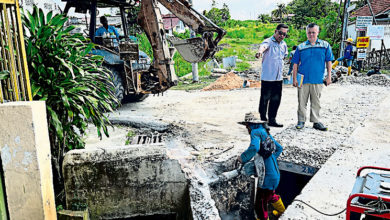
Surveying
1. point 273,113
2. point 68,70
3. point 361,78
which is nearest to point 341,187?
point 273,113

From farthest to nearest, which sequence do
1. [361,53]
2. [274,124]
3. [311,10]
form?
[311,10] < [361,53] < [274,124]

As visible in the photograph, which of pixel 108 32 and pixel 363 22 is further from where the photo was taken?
pixel 363 22

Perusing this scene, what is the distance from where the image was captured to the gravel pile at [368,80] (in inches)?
411

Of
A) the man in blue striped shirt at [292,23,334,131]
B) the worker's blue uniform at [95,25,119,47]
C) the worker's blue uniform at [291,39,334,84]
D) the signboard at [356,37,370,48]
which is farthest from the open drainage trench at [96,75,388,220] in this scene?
the signboard at [356,37,370,48]

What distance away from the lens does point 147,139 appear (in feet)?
16.6

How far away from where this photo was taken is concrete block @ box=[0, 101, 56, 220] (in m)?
2.28

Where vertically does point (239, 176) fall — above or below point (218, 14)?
below

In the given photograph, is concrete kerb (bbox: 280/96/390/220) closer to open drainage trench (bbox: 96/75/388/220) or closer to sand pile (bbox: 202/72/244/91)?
open drainage trench (bbox: 96/75/388/220)

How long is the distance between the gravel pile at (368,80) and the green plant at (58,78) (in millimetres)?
10099

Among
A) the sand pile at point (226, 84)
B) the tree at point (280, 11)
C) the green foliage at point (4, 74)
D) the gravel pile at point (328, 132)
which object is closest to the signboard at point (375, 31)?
the gravel pile at point (328, 132)

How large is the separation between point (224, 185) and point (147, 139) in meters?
1.80

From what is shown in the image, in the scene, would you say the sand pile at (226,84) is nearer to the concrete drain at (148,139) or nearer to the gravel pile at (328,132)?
the gravel pile at (328,132)

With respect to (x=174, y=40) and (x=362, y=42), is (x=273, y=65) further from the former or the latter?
(x=362, y=42)

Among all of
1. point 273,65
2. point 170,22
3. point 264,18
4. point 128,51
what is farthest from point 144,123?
→ point 264,18
